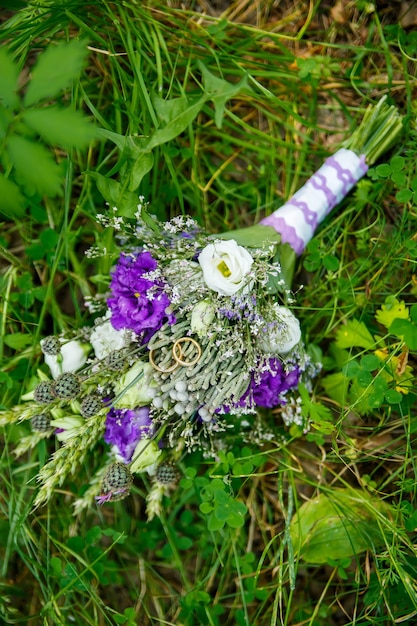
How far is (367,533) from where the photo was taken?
49.8 inches

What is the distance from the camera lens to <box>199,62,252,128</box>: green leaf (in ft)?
3.17

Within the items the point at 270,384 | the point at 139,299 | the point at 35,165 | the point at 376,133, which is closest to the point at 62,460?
the point at 139,299

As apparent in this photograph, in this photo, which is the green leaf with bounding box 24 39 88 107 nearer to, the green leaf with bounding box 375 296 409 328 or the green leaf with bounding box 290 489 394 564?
the green leaf with bounding box 375 296 409 328

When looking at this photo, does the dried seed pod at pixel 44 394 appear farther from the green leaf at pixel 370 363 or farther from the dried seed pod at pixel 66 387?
the green leaf at pixel 370 363

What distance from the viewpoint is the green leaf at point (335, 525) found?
1.27 m

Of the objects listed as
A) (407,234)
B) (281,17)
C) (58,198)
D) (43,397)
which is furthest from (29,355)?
(281,17)

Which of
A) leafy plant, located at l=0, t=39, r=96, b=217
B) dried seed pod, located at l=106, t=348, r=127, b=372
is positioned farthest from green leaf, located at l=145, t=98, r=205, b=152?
dried seed pod, located at l=106, t=348, r=127, b=372

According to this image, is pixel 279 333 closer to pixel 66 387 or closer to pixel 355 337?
pixel 355 337

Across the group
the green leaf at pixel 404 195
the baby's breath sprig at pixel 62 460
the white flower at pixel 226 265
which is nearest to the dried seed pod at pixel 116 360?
the baby's breath sprig at pixel 62 460

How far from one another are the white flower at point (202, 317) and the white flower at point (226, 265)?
0.04 meters

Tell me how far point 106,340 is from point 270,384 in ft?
1.22

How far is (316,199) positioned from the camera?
4.18ft

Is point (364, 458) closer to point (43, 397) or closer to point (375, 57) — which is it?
point (43, 397)

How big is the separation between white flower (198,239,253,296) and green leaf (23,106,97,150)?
394mm
